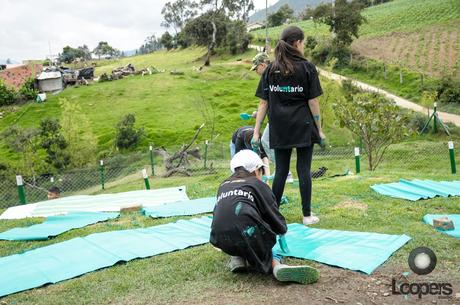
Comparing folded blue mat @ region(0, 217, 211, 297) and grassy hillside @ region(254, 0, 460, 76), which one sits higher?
grassy hillside @ region(254, 0, 460, 76)

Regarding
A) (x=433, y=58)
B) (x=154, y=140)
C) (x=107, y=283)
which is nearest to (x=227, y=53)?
(x=433, y=58)

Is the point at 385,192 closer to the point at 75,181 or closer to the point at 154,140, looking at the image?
the point at 75,181

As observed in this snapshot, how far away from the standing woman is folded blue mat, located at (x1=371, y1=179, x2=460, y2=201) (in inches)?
80.8

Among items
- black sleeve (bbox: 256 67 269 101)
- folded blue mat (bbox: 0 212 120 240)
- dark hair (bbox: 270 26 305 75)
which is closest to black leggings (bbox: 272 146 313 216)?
black sleeve (bbox: 256 67 269 101)

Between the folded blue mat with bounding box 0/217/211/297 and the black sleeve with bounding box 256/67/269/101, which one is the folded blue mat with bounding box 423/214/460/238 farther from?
the folded blue mat with bounding box 0/217/211/297

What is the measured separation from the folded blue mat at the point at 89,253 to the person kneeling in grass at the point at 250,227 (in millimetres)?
1062

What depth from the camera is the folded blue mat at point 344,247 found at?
10.7 feet

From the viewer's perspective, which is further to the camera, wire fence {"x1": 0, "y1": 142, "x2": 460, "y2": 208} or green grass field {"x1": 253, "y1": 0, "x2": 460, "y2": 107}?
green grass field {"x1": 253, "y1": 0, "x2": 460, "y2": 107}

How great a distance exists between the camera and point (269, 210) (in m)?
3.16

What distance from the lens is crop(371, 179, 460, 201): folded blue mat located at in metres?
5.58

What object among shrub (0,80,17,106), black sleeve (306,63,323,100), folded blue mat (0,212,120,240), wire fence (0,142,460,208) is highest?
shrub (0,80,17,106)

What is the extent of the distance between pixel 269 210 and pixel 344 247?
34.7 inches

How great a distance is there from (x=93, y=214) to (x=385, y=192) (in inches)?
161

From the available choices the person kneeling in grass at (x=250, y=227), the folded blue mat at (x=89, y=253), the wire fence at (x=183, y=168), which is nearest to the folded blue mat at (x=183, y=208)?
the folded blue mat at (x=89, y=253)
